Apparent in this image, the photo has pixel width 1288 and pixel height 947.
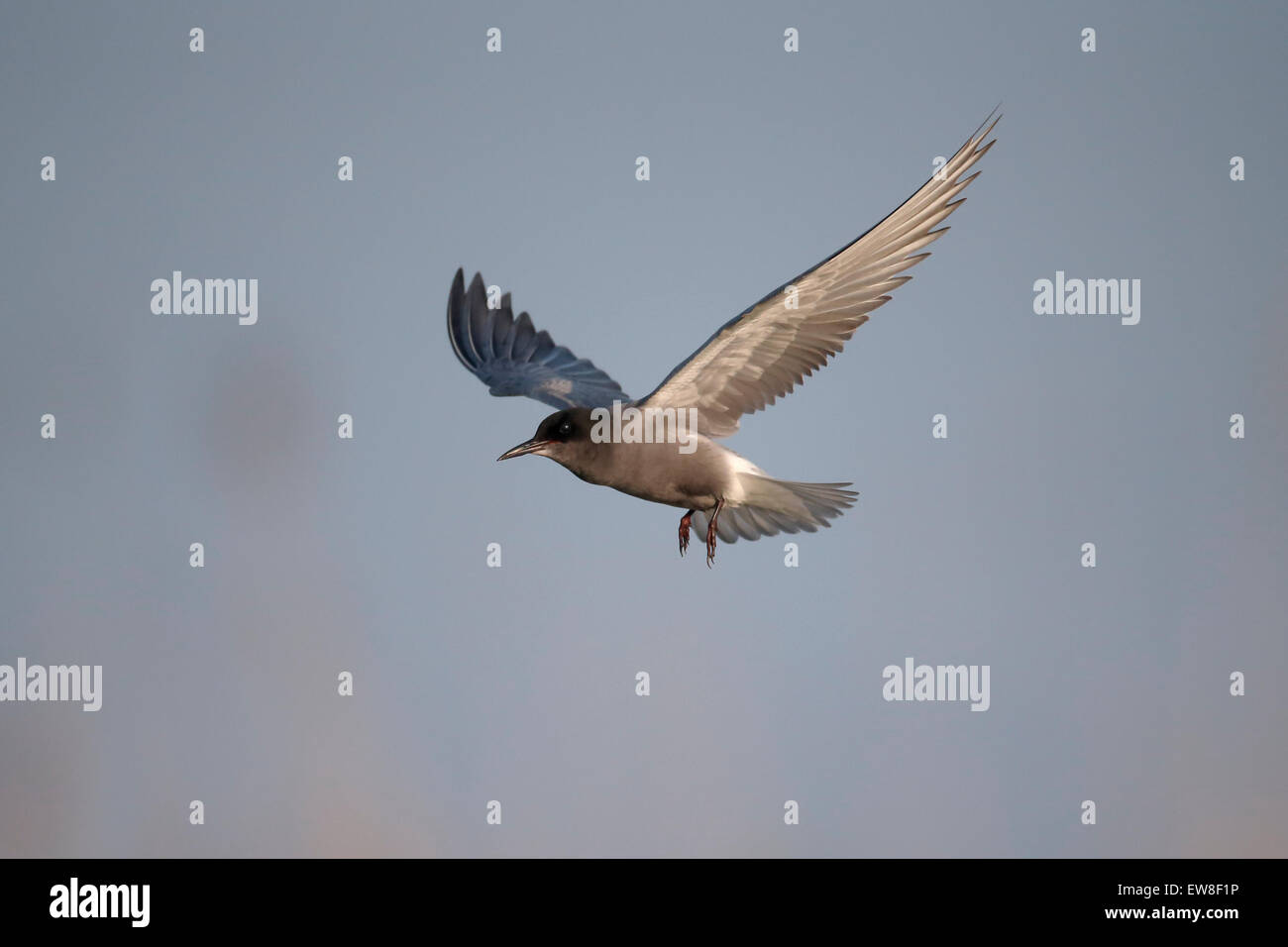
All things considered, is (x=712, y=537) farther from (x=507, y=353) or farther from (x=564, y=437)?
(x=507, y=353)

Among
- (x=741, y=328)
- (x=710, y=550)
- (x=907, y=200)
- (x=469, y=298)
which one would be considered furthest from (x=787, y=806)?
(x=469, y=298)

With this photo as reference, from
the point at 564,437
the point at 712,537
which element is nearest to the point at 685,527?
the point at 712,537

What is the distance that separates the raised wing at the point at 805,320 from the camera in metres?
11.3

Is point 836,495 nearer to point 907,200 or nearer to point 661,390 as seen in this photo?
point 661,390

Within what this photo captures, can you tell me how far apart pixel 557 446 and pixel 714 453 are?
1.39m

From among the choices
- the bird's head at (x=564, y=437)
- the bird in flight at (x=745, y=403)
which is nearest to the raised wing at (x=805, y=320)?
the bird in flight at (x=745, y=403)

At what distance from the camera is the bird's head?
12219 millimetres

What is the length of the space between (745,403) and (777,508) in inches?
42.0

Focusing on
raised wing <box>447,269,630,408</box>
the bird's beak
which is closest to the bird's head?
the bird's beak

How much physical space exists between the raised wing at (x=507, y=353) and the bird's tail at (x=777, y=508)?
270 cm

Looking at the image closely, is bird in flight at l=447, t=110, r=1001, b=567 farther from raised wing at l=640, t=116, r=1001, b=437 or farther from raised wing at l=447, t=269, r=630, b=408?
raised wing at l=447, t=269, r=630, b=408

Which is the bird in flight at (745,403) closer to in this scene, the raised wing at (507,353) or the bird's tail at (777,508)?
the bird's tail at (777,508)

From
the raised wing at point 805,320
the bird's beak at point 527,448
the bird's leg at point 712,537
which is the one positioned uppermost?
the raised wing at point 805,320

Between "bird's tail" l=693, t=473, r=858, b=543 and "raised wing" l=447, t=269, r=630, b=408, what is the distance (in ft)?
8.86
